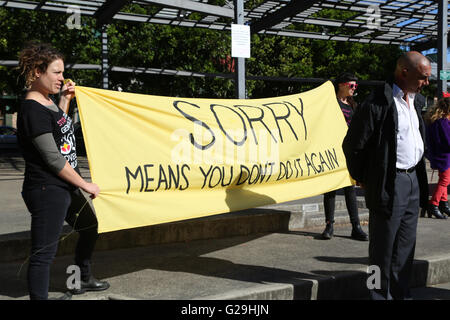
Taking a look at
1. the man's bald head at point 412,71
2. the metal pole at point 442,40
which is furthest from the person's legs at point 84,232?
the metal pole at point 442,40

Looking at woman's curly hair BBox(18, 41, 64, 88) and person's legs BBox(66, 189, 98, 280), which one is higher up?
woman's curly hair BBox(18, 41, 64, 88)

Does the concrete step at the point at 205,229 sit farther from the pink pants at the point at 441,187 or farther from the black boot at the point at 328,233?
the pink pants at the point at 441,187

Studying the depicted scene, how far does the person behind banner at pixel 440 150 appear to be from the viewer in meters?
7.23

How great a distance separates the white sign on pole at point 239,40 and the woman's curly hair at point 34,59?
18.4 ft

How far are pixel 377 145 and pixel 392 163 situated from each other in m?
0.15

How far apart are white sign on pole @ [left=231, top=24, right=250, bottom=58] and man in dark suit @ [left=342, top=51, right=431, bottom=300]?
→ 5.35 metres

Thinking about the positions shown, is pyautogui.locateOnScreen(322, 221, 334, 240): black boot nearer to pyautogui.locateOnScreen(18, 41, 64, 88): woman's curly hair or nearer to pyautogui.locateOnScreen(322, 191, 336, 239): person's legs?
pyautogui.locateOnScreen(322, 191, 336, 239): person's legs

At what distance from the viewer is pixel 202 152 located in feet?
14.2

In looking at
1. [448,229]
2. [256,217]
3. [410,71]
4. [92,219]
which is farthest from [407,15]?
[92,219]

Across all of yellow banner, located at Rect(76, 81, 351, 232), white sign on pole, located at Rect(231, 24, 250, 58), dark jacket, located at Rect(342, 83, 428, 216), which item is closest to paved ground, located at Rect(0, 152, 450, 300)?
yellow banner, located at Rect(76, 81, 351, 232)

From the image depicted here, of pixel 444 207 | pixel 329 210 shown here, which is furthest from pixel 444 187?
pixel 329 210

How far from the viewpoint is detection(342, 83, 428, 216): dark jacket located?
342 cm

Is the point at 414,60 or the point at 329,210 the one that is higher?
the point at 414,60

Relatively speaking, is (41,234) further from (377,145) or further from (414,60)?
(414,60)
